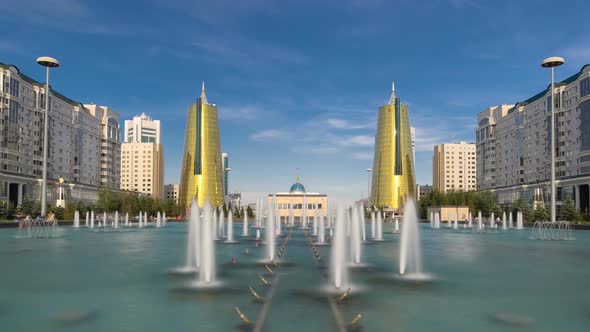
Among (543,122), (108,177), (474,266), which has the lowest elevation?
(474,266)

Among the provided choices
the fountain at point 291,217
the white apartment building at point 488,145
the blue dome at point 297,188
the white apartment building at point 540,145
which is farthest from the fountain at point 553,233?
the blue dome at point 297,188

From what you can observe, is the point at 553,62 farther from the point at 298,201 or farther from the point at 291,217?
the point at 298,201

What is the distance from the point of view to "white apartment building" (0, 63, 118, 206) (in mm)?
78062

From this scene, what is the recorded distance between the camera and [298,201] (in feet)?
462

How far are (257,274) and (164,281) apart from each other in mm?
2961

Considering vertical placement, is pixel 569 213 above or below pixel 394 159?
below

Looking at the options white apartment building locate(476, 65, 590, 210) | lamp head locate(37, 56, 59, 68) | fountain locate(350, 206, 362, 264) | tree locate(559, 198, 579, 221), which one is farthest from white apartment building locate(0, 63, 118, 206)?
white apartment building locate(476, 65, 590, 210)

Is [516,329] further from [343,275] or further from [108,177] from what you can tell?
[108,177]

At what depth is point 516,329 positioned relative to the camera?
27.9 ft

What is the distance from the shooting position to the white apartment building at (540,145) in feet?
254

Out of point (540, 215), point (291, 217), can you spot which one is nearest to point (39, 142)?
point (291, 217)

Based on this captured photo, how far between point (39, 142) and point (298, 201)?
71574mm

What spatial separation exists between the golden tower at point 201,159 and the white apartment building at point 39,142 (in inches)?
1323

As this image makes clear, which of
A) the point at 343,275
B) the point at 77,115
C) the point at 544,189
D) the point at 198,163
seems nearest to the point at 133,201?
the point at 77,115
